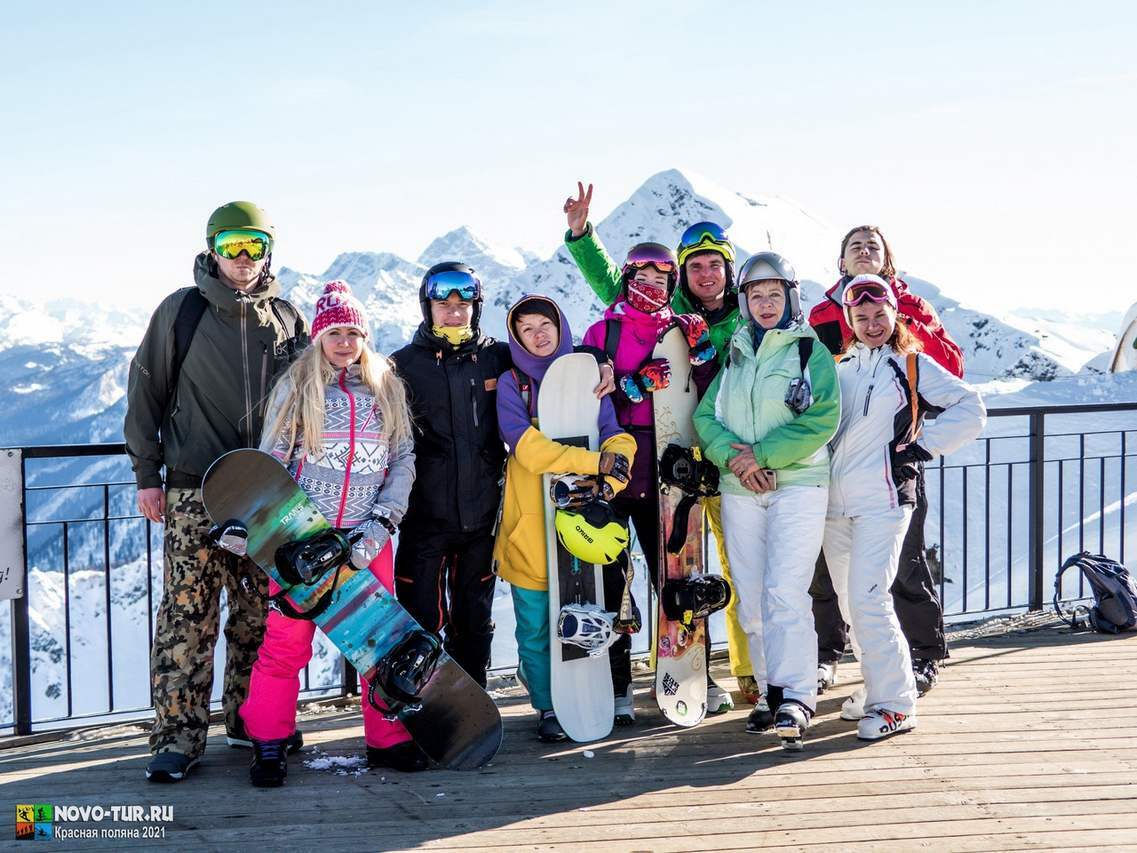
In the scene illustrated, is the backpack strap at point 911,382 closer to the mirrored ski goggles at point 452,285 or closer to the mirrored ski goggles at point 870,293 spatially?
the mirrored ski goggles at point 870,293

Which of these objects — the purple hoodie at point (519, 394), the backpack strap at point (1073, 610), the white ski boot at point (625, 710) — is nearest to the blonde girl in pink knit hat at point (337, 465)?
the purple hoodie at point (519, 394)

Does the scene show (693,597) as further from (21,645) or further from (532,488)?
(21,645)

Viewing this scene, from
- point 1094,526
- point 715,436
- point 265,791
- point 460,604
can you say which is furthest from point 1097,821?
point 1094,526

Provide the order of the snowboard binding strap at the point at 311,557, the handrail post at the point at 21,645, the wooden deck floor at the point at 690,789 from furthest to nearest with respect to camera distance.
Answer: the handrail post at the point at 21,645, the snowboard binding strap at the point at 311,557, the wooden deck floor at the point at 690,789

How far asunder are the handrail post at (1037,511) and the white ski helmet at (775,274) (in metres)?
2.35

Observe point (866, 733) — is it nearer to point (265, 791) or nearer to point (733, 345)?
point (733, 345)

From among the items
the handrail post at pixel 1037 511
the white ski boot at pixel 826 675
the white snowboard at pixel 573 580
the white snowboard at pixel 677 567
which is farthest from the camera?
the handrail post at pixel 1037 511

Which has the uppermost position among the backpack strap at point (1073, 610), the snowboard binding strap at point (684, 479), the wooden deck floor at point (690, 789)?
the snowboard binding strap at point (684, 479)

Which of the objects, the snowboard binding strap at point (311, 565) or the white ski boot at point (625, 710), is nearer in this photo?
the snowboard binding strap at point (311, 565)

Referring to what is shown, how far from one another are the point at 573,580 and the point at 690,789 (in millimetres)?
865

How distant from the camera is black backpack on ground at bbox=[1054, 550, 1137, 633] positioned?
16.3ft

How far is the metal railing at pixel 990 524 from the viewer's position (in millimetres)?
4016
